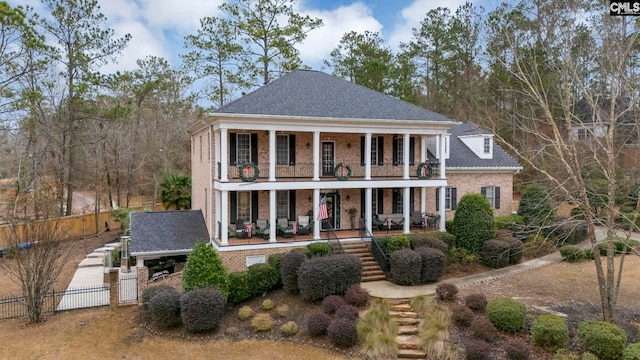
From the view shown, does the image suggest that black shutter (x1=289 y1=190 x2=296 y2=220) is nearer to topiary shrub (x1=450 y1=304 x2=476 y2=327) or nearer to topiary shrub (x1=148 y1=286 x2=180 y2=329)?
topiary shrub (x1=148 y1=286 x2=180 y2=329)

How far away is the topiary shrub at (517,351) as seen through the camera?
10531mm

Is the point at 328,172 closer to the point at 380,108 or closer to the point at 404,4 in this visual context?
the point at 380,108

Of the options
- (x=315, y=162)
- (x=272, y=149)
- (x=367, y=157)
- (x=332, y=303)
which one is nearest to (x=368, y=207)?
(x=367, y=157)

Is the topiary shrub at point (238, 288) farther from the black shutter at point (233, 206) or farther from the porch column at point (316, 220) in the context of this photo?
the black shutter at point (233, 206)

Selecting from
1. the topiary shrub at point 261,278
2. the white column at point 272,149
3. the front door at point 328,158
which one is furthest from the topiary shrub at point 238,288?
the front door at point 328,158

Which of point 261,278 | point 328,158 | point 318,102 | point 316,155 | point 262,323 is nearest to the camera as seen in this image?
point 262,323

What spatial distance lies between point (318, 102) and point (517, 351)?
13207mm

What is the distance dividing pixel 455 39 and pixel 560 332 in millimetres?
33289

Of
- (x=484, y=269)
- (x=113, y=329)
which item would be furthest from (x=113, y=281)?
(x=484, y=269)

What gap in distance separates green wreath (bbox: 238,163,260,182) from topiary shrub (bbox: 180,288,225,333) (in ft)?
18.6

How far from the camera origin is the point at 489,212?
19.1 metres

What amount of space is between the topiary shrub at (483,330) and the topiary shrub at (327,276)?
14.1ft

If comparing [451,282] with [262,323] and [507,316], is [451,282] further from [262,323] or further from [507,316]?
[262,323]

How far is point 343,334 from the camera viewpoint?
38.4 ft
